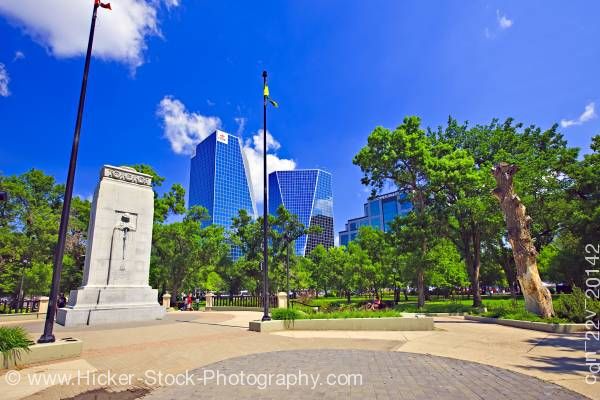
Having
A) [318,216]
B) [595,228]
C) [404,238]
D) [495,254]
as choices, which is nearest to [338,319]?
[404,238]

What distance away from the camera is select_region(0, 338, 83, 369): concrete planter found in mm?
7406

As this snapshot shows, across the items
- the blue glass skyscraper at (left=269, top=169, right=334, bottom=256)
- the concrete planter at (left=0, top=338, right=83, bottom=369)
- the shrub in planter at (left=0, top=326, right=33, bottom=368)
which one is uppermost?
the blue glass skyscraper at (left=269, top=169, right=334, bottom=256)

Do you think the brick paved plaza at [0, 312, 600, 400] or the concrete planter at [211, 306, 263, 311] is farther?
the concrete planter at [211, 306, 263, 311]

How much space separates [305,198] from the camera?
16650 centimetres

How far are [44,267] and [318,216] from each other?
14051 centimetres

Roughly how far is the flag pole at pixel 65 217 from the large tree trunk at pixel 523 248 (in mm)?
19022

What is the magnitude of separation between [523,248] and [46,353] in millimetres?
19528

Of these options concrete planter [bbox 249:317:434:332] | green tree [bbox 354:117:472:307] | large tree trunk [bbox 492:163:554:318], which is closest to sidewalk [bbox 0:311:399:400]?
concrete planter [bbox 249:317:434:332]

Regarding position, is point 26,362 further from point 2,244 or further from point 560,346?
point 2,244

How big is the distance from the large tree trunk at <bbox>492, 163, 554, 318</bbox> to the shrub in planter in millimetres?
19400

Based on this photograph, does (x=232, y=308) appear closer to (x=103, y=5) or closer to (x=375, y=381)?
(x=375, y=381)

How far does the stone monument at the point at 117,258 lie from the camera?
17134mm

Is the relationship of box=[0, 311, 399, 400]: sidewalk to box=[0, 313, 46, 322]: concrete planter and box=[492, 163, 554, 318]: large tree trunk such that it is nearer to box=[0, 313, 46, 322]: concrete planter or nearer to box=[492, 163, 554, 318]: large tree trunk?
box=[492, 163, 554, 318]: large tree trunk

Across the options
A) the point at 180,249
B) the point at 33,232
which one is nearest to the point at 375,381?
the point at 180,249
